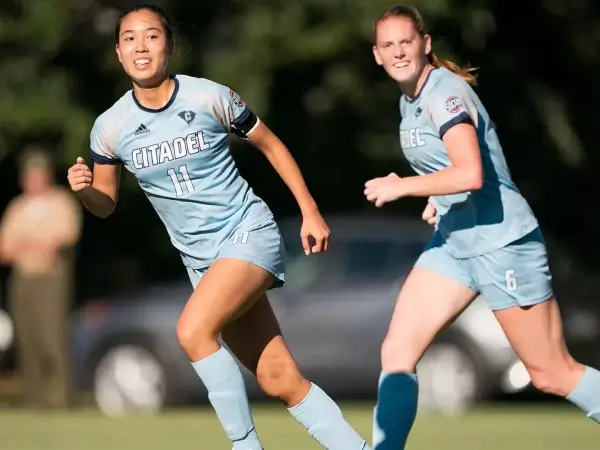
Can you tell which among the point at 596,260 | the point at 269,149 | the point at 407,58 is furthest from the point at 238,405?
the point at 596,260

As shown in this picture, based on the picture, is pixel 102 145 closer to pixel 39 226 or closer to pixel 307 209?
pixel 307 209

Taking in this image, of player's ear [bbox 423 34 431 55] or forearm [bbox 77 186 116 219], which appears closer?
forearm [bbox 77 186 116 219]

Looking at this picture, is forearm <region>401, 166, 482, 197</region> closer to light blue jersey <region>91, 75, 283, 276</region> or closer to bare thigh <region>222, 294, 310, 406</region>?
light blue jersey <region>91, 75, 283, 276</region>

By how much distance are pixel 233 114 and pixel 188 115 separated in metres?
0.22

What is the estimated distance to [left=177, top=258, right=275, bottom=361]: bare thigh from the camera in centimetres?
662

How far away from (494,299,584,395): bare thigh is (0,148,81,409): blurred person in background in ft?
23.8

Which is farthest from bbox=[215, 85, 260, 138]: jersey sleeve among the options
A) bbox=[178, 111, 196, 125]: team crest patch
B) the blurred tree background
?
the blurred tree background

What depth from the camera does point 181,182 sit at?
269 inches

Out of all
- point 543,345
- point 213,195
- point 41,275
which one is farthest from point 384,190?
point 41,275

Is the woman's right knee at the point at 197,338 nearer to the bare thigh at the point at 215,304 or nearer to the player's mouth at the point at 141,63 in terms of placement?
the bare thigh at the point at 215,304

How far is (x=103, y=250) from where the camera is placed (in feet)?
68.5

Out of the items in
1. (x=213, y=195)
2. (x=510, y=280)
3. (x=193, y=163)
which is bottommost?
(x=510, y=280)

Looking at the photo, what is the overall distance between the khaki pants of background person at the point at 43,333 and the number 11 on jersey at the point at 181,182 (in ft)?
24.4

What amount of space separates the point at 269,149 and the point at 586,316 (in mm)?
9545
